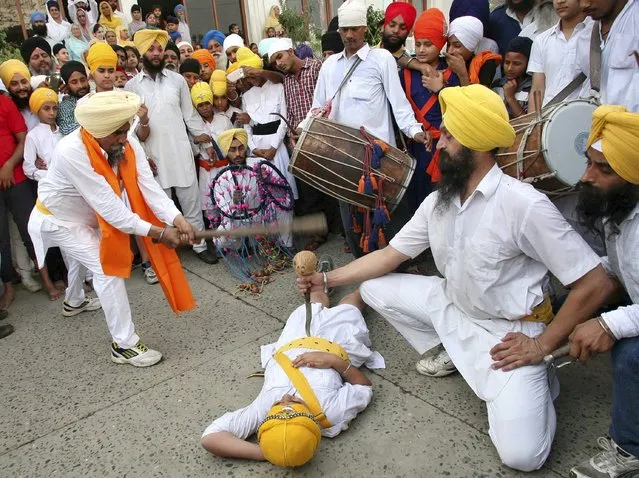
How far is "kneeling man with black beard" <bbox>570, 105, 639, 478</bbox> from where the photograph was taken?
2.12 meters

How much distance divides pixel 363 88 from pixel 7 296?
332 cm

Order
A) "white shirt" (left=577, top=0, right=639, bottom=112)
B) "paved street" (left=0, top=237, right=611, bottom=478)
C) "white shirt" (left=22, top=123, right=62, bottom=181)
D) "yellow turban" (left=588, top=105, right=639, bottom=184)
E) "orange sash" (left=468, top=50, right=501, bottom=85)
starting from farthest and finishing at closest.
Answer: "white shirt" (left=22, top=123, right=62, bottom=181), "orange sash" (left=468, top=50, right=501, bottom=85), "white shirt" (left=577, top=0, right=639, bottom=112), "paved street" (left=0, top=237, right=611, bottom=478), "yellow turban" (left=588, top=105, right=639, bottom=184)

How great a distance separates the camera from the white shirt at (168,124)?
15.9 ft

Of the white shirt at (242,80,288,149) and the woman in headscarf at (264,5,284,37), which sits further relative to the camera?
the woman in headscarf at (264,5,284,37)

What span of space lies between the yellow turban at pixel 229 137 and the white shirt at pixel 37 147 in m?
1.33

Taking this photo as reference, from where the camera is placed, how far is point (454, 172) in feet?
8.51

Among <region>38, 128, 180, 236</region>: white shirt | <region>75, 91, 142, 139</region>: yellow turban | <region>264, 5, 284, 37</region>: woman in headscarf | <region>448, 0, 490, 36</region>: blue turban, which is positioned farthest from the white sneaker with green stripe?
<region>264, 5, 284, 37</region>: woman in headscarf

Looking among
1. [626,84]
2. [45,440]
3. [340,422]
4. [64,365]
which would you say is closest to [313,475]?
[340,422]

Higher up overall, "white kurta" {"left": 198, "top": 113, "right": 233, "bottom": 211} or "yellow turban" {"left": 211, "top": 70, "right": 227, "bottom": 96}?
"yellow turban" {"left": 211, "top": 70, "right": 227, "bottom": 96}

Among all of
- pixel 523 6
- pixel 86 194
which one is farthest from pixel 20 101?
pixel 523 6

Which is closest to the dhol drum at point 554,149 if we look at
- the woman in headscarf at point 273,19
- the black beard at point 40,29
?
the black beard at point 40,29

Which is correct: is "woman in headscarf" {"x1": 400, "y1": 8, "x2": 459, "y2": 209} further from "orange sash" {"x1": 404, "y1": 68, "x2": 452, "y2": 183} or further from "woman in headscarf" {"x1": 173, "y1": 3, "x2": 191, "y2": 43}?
"woman in headscarf" {"x1": 173, "y1": 3, "x2": 191, "y2": 43}

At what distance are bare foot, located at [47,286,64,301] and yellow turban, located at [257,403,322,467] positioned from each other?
2951 millimetres

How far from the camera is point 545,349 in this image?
242 cm
